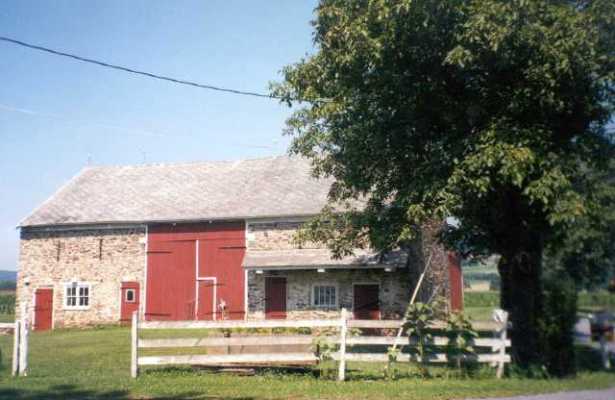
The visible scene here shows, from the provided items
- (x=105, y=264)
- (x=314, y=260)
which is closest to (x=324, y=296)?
(x=314, y=260)

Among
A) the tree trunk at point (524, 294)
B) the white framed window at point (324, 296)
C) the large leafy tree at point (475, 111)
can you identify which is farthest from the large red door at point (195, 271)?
the tree trunk at point (524, 294)

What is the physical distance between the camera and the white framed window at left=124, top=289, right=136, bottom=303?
24.5 meters

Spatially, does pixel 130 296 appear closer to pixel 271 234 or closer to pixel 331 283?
pixel 271 234

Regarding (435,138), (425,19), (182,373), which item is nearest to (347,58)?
(425,19)

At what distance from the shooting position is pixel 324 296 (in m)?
21.7

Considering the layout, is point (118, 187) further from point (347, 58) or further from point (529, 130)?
point (529, 130)

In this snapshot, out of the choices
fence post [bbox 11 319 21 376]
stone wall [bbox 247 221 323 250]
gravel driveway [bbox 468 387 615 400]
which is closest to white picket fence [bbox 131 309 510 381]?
gravel driveway [bbox 468 387 615 400]

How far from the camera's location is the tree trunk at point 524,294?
453 inches

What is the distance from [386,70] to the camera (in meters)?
11.0

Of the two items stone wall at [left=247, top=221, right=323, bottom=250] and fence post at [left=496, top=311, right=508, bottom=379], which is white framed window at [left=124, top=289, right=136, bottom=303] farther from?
fence post at [left=496, top=311, right=508, bottom=379]

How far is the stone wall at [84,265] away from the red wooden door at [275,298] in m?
6.55

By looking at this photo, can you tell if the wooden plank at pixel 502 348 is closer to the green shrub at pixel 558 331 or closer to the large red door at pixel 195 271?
the green shrub at pixel 558 331

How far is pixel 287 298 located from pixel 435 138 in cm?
1204

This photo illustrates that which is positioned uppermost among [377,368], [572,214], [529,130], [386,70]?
[386,70]
